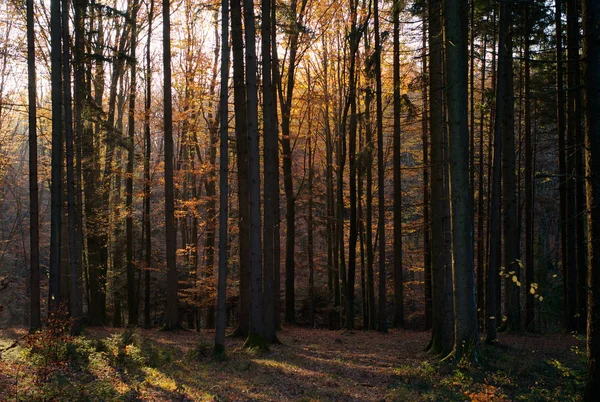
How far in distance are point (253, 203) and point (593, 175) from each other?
779cm

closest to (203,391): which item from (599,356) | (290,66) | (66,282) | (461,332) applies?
(461,332)

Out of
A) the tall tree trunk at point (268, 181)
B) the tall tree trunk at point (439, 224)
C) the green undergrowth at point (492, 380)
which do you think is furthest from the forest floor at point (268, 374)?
the tall tree trunk at point (268, 181)

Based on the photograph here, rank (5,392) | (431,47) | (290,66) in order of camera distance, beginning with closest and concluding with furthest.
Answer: (5,392)
(431,47)
(290,66)

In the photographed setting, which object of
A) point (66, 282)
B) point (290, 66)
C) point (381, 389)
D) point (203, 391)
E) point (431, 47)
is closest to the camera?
point (203, 391)

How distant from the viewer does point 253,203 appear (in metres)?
12.0

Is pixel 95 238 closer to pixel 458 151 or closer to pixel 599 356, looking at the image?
pixel 458 151

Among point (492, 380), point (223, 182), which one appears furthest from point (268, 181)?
point (492, 380)

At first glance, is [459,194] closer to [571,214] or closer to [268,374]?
[268,374]

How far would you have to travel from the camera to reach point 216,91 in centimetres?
2189

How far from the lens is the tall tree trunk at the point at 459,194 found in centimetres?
913

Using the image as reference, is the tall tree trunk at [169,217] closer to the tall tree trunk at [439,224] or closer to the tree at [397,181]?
the tree at [397,181]

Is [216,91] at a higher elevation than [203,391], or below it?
higher

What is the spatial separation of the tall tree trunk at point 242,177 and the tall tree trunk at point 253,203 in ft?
7.94

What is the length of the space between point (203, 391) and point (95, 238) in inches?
537
